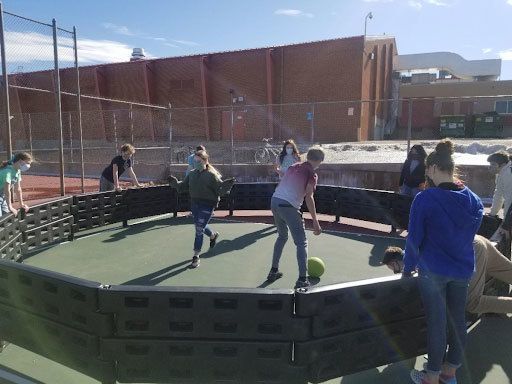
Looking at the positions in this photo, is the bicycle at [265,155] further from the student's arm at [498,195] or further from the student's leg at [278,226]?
the student's arm at [498,195]

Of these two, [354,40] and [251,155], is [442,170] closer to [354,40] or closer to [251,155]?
[251,155]

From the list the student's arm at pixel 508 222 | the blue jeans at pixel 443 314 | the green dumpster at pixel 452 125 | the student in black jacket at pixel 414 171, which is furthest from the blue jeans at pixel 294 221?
the green dumpster at pixel 452 125

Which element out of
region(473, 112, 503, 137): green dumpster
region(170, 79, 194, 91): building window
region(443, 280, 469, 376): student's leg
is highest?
region(170, 79, 194, 91): building window

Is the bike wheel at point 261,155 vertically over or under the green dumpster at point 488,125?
under

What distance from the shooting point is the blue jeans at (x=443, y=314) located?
9.30 ft

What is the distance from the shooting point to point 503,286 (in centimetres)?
462

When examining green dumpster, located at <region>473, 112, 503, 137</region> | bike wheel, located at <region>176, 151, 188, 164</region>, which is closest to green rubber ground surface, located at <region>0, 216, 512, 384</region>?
bike wheel, located at <region>176, 151, 188, 164</region>

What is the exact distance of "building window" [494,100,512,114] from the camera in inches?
1240

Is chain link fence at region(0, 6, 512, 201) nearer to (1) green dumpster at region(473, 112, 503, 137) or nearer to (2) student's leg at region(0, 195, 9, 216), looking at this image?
(1) green dumpster at region(473, 112, 503, 137)

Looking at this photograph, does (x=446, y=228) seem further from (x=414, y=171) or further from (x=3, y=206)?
(x=3, y=206)

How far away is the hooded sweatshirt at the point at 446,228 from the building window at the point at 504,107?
34.4 m

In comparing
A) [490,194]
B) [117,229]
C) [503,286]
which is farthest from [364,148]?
[503,286]

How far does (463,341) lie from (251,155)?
16.4 m

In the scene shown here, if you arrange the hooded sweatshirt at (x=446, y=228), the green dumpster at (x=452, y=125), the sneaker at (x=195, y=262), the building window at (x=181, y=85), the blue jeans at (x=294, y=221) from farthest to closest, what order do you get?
the green dumpster at (x=452, y=125), the building window at (x=181, y=85), the sneaker at (x=195, y=262), the blue jeans at (x=294, y=221), the hooded sweatshirt at (x=446, y=228)
